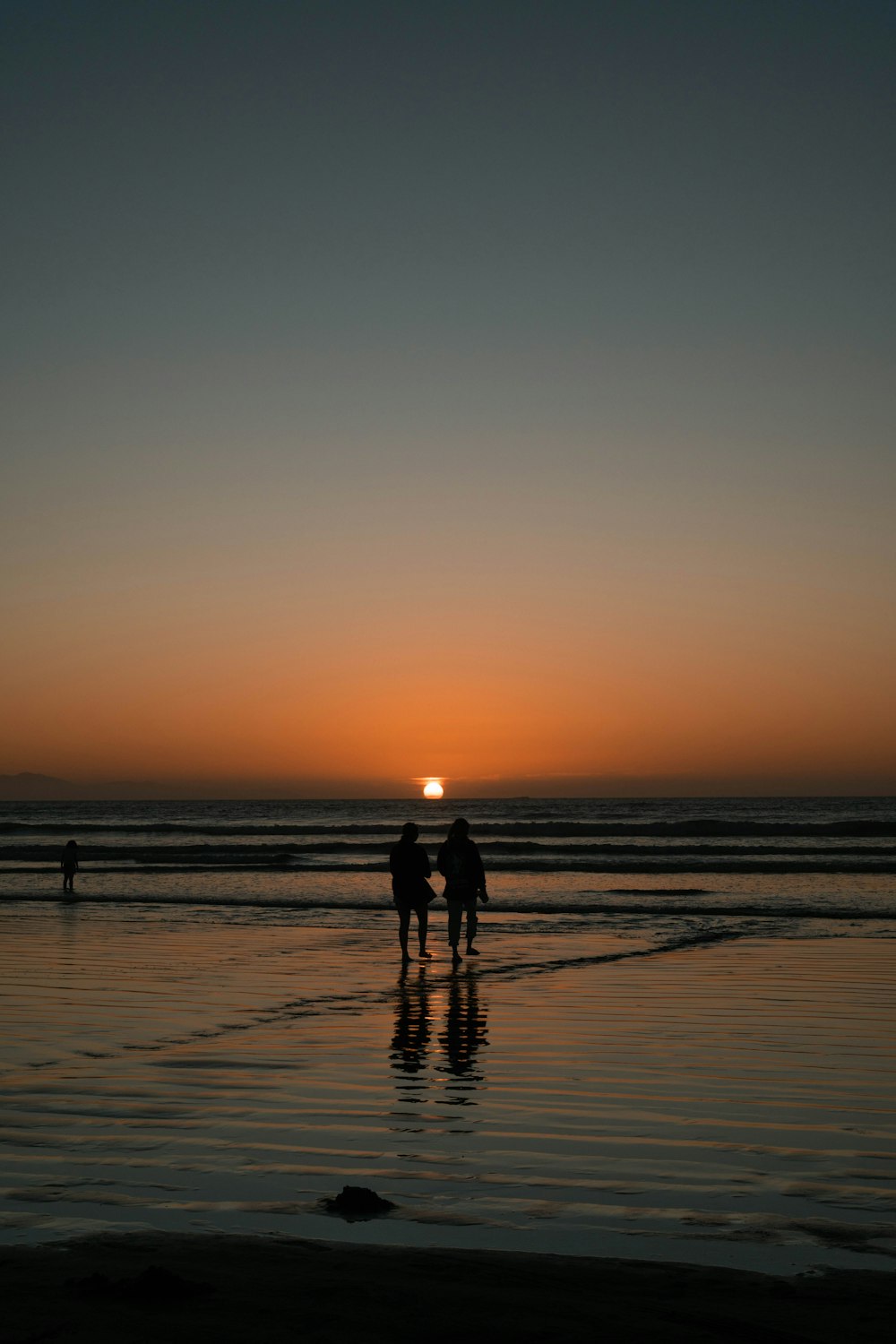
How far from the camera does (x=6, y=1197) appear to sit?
208 inches

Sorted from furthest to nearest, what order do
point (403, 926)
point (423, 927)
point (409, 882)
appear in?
point (423, 927), point (409, 882), point (403, 926)

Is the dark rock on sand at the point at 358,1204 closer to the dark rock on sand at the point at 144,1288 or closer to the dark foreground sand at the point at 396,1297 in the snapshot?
the dark foreground sand at the point at 396,1297

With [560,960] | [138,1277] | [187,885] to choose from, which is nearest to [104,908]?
[187,885]

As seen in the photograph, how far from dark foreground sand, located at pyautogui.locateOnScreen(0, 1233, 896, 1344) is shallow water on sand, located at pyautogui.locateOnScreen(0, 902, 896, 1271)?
0.91 feet

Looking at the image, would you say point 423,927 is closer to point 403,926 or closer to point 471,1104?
point 403,926

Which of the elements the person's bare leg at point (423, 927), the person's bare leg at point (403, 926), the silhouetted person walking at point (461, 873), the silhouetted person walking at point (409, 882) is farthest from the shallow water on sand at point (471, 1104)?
the silhouetted person walking at point (461, 873)

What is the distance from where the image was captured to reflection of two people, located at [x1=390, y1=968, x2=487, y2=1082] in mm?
8523

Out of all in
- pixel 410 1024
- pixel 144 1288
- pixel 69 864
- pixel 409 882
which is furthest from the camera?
pixel 69 864

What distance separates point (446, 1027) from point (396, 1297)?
6.23m

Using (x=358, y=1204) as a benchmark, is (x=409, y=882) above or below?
above

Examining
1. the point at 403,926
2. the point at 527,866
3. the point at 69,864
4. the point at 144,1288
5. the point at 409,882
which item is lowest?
the point at 527,866

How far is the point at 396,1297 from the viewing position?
4.05 m

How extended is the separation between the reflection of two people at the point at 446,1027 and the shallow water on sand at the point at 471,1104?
0.04 metres

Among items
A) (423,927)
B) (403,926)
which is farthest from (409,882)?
(423,927)
